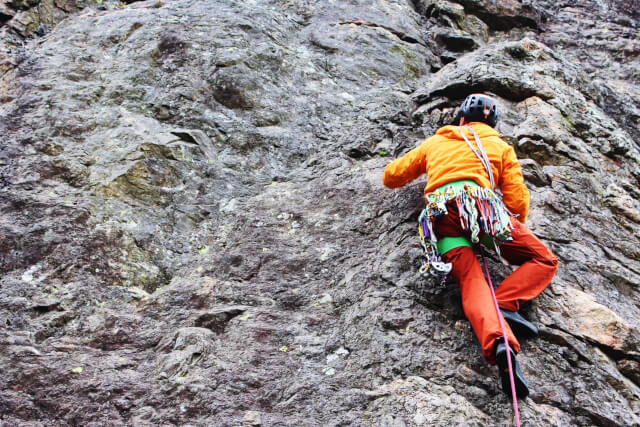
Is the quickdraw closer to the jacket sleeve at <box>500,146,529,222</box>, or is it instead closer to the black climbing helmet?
the jacket sleeve at <box>500,146,529,222</box>

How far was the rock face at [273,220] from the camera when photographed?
357cm

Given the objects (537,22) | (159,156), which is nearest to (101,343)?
(159,156)

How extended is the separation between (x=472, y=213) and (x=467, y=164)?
45 cm

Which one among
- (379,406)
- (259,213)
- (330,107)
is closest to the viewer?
(379,406)

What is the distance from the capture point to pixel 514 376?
327cm

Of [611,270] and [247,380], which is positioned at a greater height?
[611,270]

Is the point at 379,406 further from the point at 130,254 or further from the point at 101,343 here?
the point at 130,254

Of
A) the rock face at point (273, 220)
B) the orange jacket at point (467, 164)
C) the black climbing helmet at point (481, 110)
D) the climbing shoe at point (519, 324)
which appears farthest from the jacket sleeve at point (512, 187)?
the climbing shoe at point (519, 324)

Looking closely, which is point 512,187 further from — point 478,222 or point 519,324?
point 519,324

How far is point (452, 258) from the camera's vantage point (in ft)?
12.6

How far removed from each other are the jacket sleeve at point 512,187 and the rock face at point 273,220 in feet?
1.79

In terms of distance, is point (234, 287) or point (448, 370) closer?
point (448, 370)

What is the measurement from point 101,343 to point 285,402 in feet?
5.46

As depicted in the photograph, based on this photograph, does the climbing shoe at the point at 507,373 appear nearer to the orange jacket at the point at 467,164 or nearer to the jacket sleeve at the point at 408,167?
the orange jacket at the point at 467,164
